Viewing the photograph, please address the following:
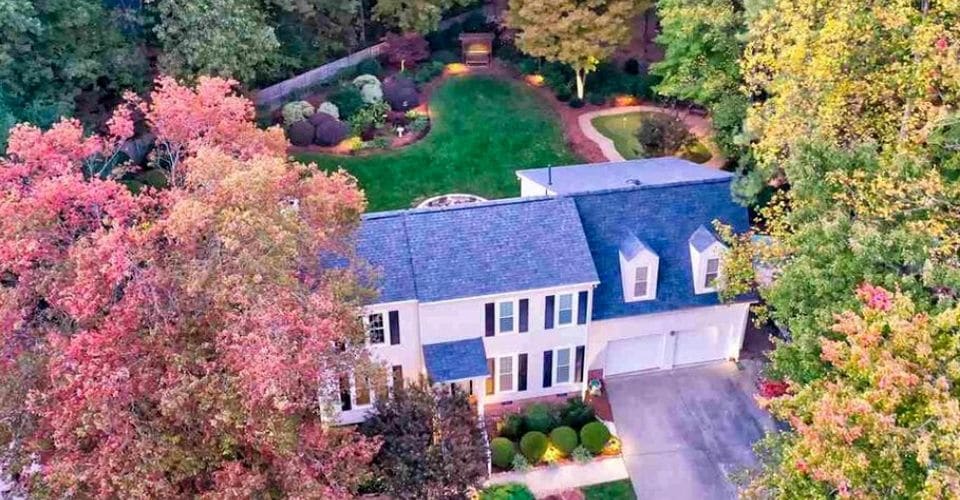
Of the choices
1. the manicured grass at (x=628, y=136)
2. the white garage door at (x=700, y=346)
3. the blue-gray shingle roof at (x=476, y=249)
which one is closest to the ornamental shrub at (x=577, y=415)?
the blue-gray shingle roof at (x=476, y=249)

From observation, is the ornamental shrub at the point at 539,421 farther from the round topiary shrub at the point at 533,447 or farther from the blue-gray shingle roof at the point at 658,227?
the blue-gray shingle roof at the point at 658,227

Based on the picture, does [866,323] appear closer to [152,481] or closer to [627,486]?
[627,486]

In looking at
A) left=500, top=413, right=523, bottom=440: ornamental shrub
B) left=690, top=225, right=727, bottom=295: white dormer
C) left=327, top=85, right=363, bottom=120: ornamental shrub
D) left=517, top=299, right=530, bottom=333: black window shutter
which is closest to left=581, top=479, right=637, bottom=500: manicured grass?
left=500, top=413, right=523, bottom=440: ornamental shrub

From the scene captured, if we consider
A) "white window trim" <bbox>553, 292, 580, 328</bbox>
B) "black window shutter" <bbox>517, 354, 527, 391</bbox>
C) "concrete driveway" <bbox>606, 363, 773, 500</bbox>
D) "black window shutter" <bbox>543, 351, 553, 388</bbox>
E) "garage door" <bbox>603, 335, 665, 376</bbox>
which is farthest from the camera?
"garage door" <bbox>603, 335, 665, 376</bbox>

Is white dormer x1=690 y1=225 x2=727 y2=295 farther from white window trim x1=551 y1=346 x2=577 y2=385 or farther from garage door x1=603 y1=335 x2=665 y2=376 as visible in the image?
white window trim x1=551 y1=346 x2=577 y2=385

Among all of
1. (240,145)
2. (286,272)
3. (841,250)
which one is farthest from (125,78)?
(841,250)

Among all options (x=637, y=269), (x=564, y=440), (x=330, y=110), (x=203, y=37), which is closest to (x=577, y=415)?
(x=564, y=440)
